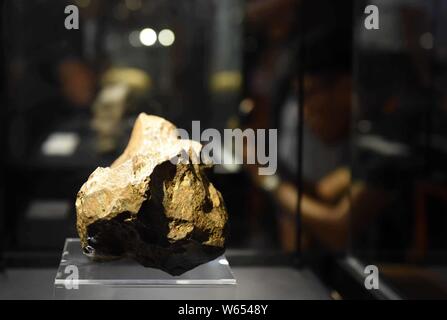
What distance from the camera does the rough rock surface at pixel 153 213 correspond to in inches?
68.3

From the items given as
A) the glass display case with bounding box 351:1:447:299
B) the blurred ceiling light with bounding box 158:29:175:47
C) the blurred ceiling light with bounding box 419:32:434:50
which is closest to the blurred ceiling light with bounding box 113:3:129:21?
the blurred ceiling light with bounding box 158:29:175:47

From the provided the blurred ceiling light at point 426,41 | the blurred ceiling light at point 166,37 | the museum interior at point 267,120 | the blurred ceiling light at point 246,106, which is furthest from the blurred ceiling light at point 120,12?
the blurred ceiling light at point 426,41

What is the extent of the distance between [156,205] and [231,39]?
707 mm

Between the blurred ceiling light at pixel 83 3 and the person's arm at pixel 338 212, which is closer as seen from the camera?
the blurred ceiling light at pixel 83 3

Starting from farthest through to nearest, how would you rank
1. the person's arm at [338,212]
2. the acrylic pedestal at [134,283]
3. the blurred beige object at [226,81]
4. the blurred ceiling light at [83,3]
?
the person's arm at [338,212]
the blurred beige object at [226,81]
the blurred ceiling light at [83,3]
the acrylic pedestal at [134,283]

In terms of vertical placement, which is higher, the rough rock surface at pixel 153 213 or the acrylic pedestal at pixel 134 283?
the rough rock surface at pixel 153 213

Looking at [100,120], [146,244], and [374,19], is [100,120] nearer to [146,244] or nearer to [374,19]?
[146,244]

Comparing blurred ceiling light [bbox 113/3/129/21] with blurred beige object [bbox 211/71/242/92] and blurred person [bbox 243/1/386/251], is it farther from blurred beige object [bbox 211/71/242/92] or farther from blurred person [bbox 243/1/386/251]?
blurred person [bbox 243/1/386/251]

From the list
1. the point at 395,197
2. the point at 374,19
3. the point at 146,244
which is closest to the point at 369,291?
the point at 395,197

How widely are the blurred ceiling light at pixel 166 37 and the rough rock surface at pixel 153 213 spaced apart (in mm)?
430

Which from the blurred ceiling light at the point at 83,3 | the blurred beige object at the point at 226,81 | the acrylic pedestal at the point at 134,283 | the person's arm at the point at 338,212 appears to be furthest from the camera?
the person's arm at the point at 338,212

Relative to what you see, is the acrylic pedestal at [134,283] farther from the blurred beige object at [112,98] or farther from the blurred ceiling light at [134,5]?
the blurred ceiling light at [134,5]

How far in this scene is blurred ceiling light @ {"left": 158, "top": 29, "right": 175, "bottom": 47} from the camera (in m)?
2.19

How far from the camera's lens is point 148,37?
2184 millimetres
